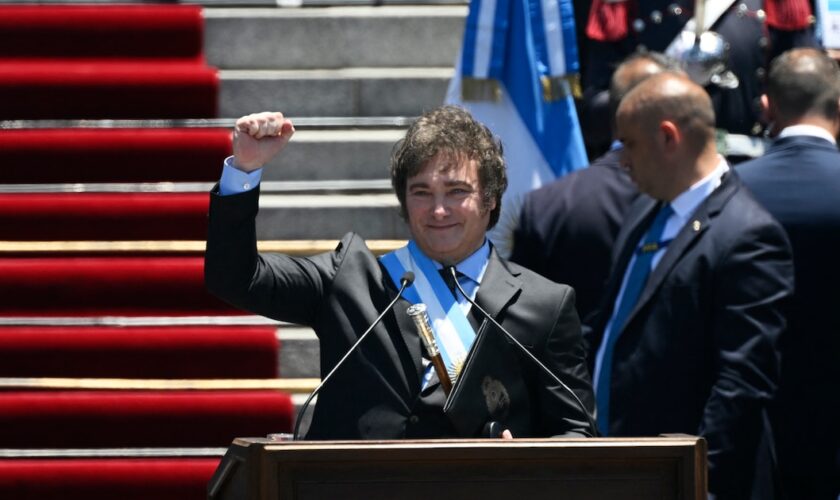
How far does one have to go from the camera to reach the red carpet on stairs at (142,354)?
5.48 meters

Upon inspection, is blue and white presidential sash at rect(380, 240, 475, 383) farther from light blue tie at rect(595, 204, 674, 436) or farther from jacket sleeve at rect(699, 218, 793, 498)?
light blue tie at rect(595, 204, 674, 436)

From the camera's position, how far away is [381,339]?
295 centimetres

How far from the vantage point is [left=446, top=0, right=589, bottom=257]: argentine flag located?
Result: 5941mm

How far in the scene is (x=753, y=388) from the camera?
3771 mm

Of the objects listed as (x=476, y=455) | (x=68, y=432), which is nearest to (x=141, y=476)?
(x=68, y=432)

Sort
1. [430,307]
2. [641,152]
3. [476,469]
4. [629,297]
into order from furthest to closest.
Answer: [641,152] < [629,297] < [430,307] < [476,469]

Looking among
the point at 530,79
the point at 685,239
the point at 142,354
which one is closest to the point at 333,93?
the point at 530,79

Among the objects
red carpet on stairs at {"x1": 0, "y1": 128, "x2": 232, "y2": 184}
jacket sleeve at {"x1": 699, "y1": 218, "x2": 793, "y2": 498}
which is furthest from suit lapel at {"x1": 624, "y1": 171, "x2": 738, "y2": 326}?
red carpet on stairs at {"x1": 0, "y1": 128, "x2": 232, "y2": 184}

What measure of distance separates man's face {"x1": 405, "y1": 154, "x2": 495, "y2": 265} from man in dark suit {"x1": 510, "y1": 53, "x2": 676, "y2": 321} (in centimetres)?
176

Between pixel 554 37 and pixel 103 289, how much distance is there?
6.32 ft

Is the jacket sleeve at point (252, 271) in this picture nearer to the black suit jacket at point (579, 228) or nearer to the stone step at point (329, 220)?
the black suit jacket at point (579, 228)

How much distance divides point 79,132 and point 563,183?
7.17ft

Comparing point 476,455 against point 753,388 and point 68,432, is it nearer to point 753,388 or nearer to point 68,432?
point 753,388

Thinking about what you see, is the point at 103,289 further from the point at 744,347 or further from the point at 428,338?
the point at 428,338
